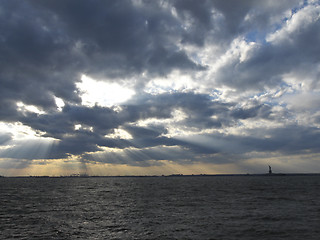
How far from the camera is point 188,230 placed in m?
28.5

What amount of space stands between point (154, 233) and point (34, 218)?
2109cm

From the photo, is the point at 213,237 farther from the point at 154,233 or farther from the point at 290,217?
the point at 290,217

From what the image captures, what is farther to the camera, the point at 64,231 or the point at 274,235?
the point at 64,231

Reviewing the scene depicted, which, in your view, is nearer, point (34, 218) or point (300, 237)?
point (300, 237)

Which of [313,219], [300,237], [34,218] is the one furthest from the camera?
[34,218]

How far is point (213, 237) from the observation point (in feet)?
83.1

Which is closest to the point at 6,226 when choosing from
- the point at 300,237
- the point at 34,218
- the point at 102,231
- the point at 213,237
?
the point at 34,218

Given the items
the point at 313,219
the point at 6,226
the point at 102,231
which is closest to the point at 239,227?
the point at 313,219

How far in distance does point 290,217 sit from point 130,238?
24685mm

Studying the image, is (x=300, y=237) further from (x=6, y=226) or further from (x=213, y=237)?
(x=6, y=226)

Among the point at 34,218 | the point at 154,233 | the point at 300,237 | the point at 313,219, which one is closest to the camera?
the point at 300,237

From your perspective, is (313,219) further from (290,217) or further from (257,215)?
(257,215)

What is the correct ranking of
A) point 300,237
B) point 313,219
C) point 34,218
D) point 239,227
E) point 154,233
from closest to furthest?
point 300,237 < point 154,233 < point 239,227 < point 313,219 < point 34,218

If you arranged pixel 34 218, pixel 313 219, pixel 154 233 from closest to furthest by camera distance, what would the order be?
pixel 154 233 → pixel 313 219 → pixel 34 218
